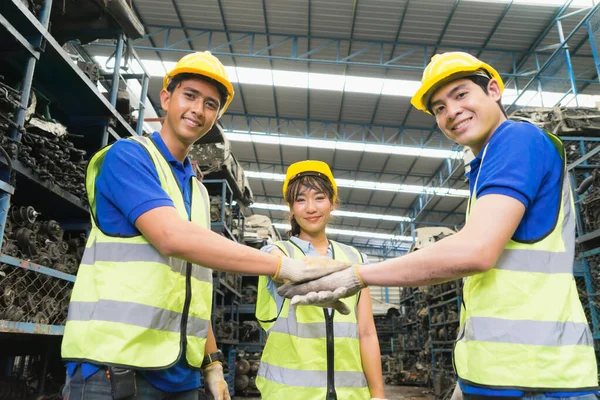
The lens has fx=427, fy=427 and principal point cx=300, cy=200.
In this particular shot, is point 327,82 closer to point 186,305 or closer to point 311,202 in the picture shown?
point 311,202

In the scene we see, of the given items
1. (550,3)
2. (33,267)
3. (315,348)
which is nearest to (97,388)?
(315,348)

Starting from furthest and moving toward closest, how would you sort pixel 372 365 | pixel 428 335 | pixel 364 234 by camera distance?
pixel 364 234, pixel 428 335, pixel 372 365

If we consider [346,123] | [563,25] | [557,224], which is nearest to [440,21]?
[563,25]

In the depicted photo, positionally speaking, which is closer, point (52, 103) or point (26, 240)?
point (26, 240)

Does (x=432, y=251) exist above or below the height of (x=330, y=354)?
above

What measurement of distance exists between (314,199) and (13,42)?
2.66m

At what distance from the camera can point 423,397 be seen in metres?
11.1

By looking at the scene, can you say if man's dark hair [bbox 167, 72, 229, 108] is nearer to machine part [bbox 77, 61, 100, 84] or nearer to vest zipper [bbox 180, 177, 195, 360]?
vest zipper [bbox 180, 177, 195, 360]

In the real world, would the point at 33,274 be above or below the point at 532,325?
above

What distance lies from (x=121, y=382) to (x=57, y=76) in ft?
11.9

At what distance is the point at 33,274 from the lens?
355 cm

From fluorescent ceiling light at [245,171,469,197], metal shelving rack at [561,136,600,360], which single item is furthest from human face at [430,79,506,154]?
fluorescent ceiling light at [245,171,469,197]

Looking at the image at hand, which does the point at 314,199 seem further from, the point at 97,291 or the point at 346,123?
the point at 346,123

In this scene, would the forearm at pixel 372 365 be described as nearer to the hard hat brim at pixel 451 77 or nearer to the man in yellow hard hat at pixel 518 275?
the man in yellow hard hat at pixel 518 275
